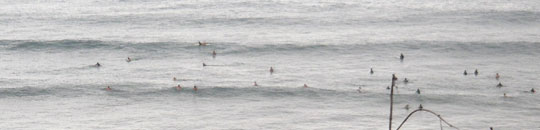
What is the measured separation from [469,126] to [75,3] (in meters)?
88.5

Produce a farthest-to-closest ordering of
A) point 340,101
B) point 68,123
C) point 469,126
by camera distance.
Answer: point 340,101
point 68,123
point 469,126

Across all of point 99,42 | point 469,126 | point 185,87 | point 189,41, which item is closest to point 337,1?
point 189,41

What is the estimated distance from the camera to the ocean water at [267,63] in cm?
6312

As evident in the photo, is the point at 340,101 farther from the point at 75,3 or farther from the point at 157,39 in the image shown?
the point at 75,3

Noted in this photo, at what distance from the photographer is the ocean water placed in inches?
2485

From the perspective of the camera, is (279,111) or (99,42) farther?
(99,42)

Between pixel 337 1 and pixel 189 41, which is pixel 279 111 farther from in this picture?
pixel 337 1

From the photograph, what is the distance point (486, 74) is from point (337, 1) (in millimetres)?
49156

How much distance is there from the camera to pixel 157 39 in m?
97.5

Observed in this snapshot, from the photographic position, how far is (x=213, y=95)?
230 ft

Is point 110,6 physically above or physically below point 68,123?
above

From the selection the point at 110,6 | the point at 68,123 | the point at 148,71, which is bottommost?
the point at 68,123

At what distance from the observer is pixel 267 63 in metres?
83.4

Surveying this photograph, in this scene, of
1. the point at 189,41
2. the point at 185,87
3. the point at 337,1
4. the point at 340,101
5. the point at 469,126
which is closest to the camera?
the point at 469,126
